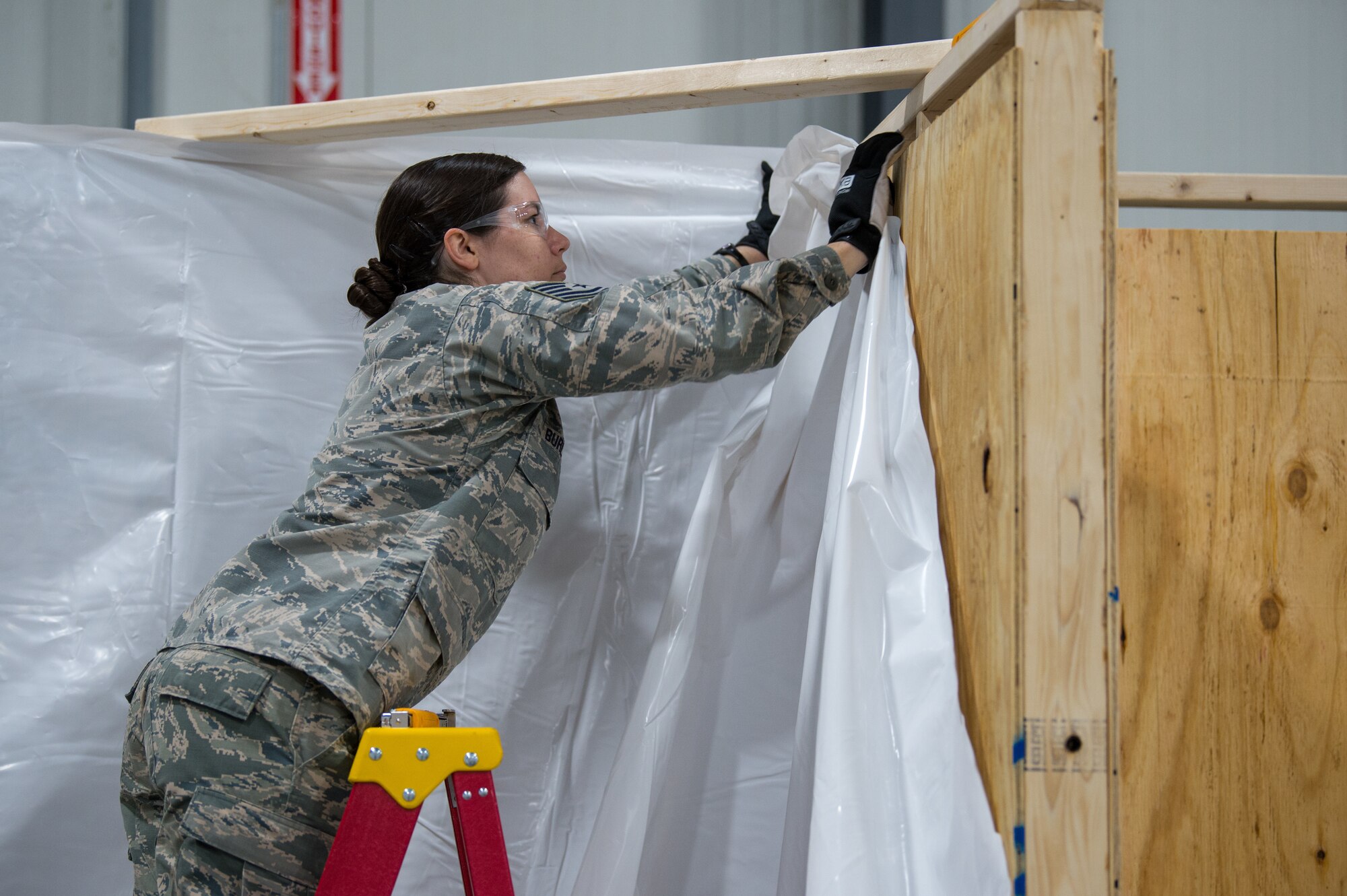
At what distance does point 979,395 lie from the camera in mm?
896

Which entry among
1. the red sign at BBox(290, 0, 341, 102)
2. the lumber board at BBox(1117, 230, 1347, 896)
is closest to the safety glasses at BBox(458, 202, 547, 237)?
the lumber board at BBox(1117, 230, 1347, 896)

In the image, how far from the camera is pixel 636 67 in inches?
99.3

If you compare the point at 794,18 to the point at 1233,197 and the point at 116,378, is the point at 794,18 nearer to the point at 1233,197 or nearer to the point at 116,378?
the point at 1233,197

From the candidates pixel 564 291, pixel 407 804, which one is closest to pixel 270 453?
pixel 564 291

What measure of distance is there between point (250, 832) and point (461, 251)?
676 mm

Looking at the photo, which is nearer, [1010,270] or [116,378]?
[1010,270]

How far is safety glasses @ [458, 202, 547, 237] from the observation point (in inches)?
49.2

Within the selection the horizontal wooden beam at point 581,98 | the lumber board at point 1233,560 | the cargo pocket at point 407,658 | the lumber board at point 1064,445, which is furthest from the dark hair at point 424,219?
the lumber board at point 1233,560

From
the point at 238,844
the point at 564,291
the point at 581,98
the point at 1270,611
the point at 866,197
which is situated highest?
the point at 581,98

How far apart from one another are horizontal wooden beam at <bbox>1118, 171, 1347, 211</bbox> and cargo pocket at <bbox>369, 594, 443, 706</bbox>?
109 cm

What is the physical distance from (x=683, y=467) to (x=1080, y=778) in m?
0.83

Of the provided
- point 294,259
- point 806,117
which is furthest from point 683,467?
point 806,117

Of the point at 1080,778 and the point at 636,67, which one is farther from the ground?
the point at 636,67

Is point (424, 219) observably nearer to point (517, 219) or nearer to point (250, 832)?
point (517, 219)
